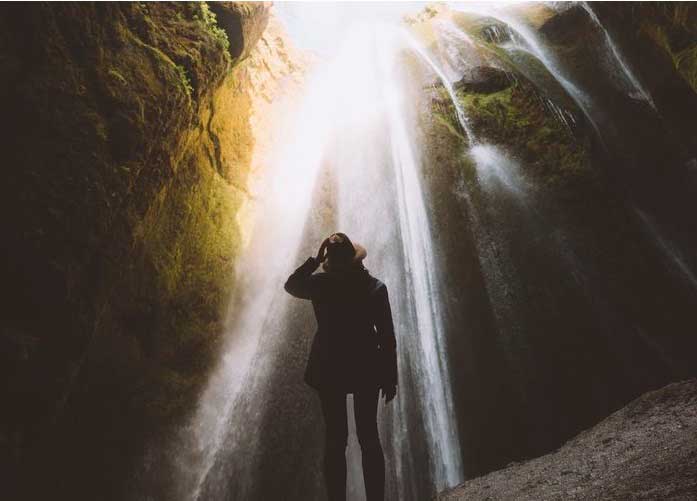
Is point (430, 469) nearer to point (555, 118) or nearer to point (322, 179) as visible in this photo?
point (322, 179)

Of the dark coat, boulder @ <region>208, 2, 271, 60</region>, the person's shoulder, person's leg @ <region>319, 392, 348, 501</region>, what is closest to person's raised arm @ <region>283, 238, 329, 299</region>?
the dark coat

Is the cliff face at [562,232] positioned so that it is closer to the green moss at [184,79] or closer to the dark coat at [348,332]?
the dark coat at [348,332]

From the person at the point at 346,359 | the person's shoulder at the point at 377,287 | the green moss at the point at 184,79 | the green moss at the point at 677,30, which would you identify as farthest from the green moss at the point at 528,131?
the person at the point at 346,359

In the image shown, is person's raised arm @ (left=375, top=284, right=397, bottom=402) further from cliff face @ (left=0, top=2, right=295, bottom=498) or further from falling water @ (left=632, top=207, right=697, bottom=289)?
falling water @ (left=632, top=207, right=697, bottom=289)

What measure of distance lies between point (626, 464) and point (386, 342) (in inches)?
74.5

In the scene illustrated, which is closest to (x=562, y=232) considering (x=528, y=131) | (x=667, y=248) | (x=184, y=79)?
(x=667, y=248)

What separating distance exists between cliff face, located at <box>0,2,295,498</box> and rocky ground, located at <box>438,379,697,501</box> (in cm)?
374

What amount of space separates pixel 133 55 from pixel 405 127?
274 inches

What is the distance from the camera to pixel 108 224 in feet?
11.5

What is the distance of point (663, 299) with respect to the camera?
685 cm

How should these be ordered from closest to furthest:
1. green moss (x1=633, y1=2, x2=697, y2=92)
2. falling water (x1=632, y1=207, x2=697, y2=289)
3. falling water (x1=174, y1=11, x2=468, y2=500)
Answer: falling water (x1=174, y1=11, x2=468, y2=500) → falling water (x1=632, y1=207, x2=697, y2=289) → green moss (x1=633, y1=2, x2=697, y2=92)

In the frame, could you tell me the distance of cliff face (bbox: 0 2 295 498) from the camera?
2.92 metres

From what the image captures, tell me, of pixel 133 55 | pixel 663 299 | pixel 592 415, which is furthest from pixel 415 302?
pixel 133 55

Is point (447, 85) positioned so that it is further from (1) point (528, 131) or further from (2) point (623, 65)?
(2) point (623, 65)
